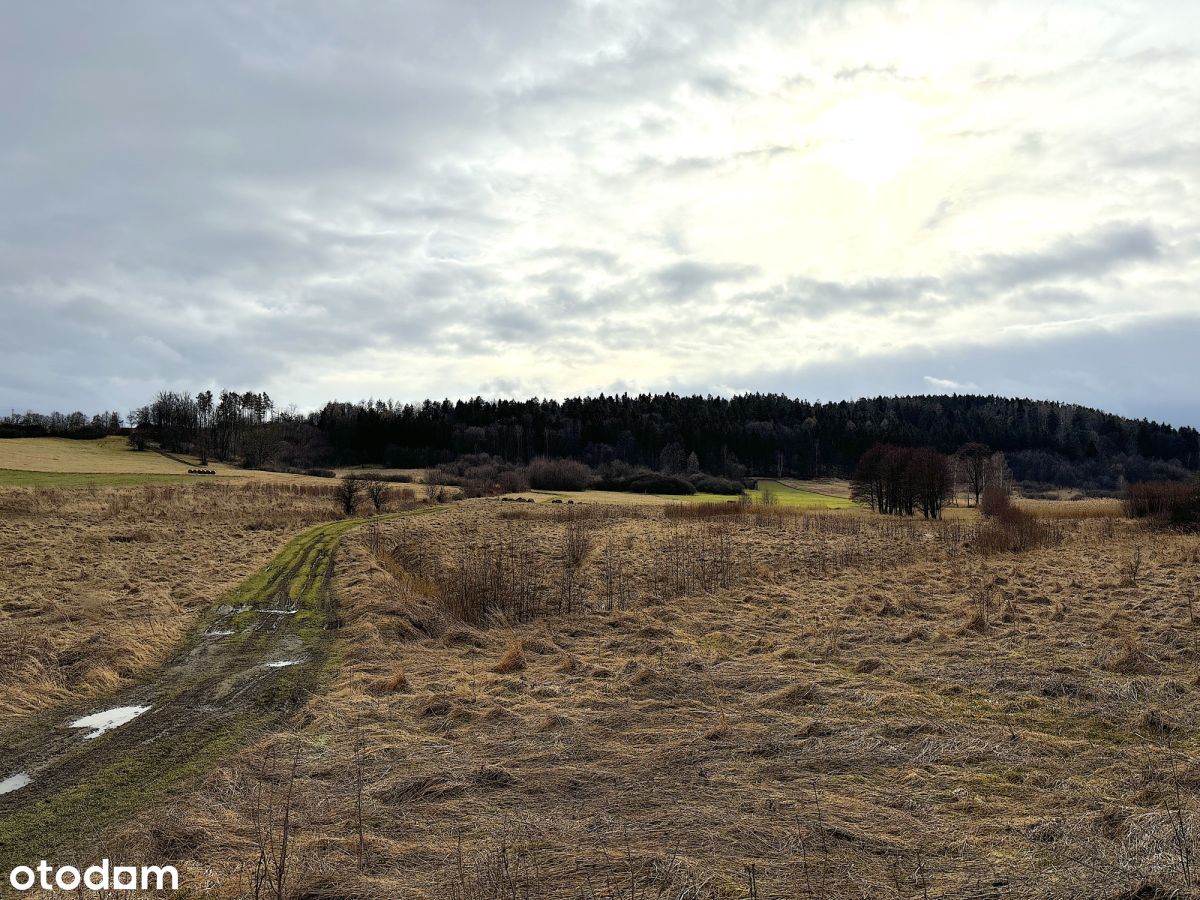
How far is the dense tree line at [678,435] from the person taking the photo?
384 ft

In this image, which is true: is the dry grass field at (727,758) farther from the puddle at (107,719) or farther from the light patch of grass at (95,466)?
the light patch of grass at (95,466)

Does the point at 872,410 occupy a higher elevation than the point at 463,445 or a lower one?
higher

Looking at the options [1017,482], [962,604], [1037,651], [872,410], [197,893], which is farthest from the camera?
[872,410]

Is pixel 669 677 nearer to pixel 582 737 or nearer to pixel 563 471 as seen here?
pixel 582 737

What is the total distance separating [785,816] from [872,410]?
163m

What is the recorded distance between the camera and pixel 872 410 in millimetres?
158000

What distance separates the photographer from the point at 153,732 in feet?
30.8

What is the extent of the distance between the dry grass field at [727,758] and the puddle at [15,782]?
2.01 m

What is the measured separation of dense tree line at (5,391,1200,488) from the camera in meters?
117

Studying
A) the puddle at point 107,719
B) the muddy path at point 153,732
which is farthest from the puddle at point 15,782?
the puddle at point 107,719

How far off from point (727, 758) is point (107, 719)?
28.0 feet

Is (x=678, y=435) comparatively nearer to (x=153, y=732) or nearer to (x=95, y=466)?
(x=95, y=466)

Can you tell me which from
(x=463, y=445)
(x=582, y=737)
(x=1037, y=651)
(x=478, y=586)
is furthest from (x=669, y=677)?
(x=463, y=445)

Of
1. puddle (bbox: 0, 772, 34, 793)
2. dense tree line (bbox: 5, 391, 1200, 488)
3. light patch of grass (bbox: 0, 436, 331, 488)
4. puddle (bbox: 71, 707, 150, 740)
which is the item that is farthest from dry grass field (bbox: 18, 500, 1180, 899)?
dense tree line (bbox: 5, 391, 1200, 488)
